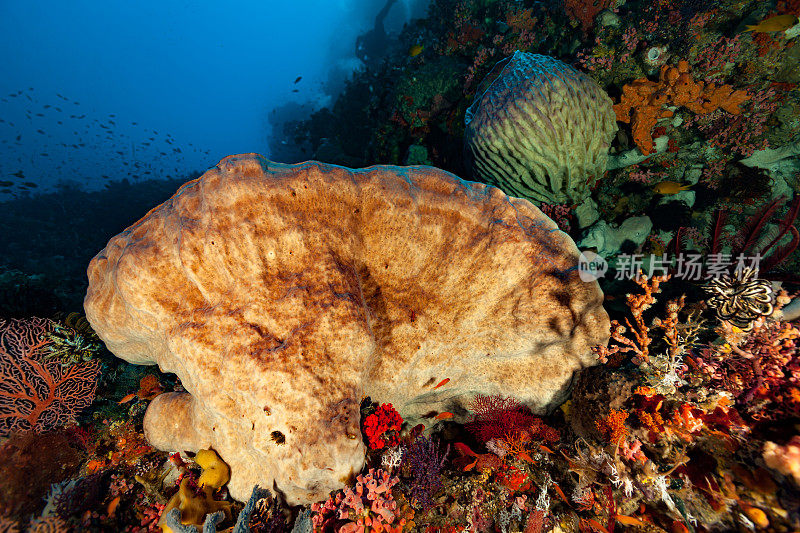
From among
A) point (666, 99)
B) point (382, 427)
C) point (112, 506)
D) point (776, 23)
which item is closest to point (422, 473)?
point (382, 427)

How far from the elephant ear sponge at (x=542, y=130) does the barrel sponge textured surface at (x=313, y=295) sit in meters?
2.02

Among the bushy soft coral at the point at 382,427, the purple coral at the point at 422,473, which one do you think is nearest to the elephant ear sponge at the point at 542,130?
the bushy soft coral at the point at 382,427

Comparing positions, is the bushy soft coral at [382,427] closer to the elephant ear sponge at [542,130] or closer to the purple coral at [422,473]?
the purple coral at [422,473]

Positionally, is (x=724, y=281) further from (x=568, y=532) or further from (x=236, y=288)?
(x=236, y=288)

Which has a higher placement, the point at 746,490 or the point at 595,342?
the point at 595,342

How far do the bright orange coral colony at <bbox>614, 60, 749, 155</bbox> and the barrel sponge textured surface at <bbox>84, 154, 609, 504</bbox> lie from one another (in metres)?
3.65

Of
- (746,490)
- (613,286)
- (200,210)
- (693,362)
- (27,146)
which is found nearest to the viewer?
(746,490)

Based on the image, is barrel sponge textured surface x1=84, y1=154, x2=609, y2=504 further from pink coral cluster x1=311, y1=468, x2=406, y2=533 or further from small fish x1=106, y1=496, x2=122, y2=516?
small fish x1=106, y1=496, x2=122, y2=516

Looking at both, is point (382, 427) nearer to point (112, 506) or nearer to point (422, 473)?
point (422, 473)

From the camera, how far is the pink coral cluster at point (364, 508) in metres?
2.83

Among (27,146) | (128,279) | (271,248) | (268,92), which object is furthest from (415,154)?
(268,92)

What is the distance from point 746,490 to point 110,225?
2405cm

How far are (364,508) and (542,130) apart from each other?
16.8ft

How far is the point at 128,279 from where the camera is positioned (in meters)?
2.58
